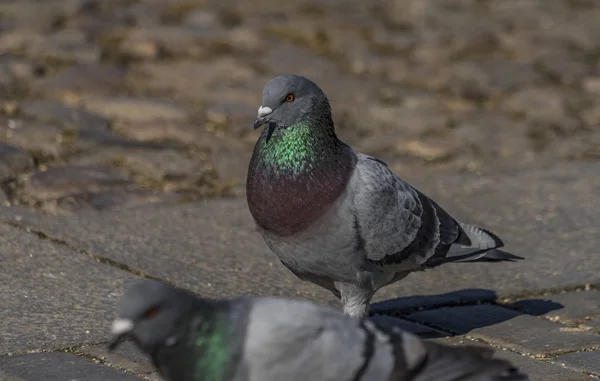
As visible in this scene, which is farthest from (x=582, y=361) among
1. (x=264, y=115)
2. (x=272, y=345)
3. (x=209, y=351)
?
(x=209, y=351)

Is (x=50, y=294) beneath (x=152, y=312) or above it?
beneath

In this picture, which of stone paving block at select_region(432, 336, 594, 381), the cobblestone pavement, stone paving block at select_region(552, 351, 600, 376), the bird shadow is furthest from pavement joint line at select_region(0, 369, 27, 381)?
stone paving block at select_region(552, 351, 600, 376)

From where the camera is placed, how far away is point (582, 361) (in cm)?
412

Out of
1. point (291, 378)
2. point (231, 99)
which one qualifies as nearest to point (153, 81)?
point (231, 99)

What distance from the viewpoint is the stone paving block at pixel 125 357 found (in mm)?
3850

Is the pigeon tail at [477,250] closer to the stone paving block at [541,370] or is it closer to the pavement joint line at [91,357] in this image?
the stone paving block at [541,370]

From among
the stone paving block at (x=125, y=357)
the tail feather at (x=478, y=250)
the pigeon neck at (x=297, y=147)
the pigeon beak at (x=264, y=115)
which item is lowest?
the stone paving block at (x=125, y=357)

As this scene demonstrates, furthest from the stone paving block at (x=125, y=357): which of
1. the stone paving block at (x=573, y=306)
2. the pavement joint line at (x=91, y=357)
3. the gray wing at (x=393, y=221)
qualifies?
the stone paving block at (x=573, y=306)

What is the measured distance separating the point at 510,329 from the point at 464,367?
1.54 meters

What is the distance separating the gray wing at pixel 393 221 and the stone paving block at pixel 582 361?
66 centimetres

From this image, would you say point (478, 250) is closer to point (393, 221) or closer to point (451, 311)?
point (451, 311)

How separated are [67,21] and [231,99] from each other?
2.01 meters

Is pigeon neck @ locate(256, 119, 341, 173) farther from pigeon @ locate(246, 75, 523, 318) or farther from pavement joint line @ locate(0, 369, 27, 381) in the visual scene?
pavement joint line @ locate(0, 369, 27, 381)

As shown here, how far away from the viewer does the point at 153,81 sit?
8094 millimetres
